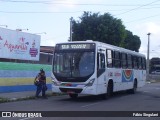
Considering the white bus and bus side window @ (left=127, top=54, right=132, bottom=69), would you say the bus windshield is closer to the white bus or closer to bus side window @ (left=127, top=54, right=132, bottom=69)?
the white bus

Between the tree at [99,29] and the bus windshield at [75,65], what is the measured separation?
28.5m

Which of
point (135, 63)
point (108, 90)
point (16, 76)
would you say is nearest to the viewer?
point (108, 90)

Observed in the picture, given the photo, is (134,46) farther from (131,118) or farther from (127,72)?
(131,118)

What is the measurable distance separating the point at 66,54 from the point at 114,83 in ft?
13.3

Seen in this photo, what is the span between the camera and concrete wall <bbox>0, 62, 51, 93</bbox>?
78.4 feet

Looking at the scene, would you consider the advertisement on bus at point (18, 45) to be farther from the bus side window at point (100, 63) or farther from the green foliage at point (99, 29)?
the green foliage at point (99, 29)

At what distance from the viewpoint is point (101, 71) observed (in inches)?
839

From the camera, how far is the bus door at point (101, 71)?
2095 cm

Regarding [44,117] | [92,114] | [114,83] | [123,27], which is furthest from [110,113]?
[123,27]

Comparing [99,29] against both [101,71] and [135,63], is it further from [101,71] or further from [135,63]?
[101,71]

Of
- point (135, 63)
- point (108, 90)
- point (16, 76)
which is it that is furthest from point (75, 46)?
point (135, 63)

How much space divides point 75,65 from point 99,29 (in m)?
29.4

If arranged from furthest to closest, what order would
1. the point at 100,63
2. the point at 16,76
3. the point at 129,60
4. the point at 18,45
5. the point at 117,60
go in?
the point at 129,60 → the point at 18,45 → the point at 16,76 → the point at 117,60 → the point at 100,63

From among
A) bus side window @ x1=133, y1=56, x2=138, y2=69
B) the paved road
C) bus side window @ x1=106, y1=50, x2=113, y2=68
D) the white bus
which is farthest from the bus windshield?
bus side window @ x1=133, y1=56, x2=138, y2=69
